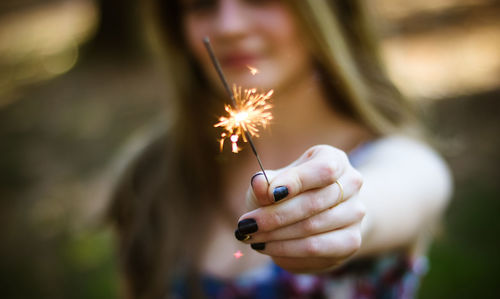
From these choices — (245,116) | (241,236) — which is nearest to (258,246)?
(241,236)

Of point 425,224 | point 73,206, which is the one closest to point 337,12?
point 425,224

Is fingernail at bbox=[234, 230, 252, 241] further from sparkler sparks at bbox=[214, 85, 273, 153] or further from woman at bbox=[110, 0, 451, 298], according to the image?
woman at bbox=[110, 0, 451, 298]

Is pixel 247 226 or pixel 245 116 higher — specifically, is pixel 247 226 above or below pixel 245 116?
below

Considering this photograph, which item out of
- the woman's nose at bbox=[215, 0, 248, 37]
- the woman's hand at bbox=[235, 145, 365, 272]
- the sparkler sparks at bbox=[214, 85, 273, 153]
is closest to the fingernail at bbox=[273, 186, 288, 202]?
the woman's hand at bbox=[235, 145, 365, 272]

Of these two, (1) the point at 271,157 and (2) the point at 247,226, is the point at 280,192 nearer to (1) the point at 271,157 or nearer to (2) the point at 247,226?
(2) the point at 247,226

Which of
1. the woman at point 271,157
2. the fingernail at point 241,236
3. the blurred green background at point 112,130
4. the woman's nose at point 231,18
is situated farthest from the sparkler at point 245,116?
the blurred green background at point 112,130

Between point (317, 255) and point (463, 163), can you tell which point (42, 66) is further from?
point (317, 255)
